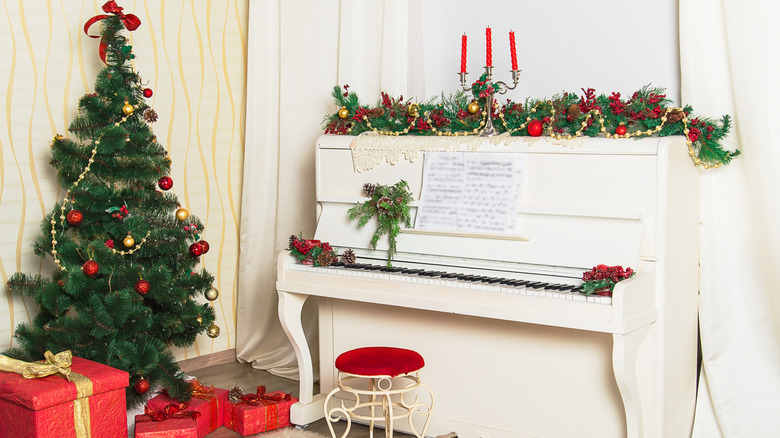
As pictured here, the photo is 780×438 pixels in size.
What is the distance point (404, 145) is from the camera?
10.4 ft

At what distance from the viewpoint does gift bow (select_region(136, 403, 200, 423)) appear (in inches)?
122

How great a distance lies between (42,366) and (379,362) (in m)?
1.19

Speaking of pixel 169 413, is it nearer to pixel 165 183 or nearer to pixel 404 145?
pixel 165 183

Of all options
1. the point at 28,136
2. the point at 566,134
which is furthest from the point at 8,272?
the point at 566,134

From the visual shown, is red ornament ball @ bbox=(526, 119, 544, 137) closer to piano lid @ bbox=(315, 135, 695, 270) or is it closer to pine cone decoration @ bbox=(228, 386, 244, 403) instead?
piano lid @ bbox=(315, 135, 695, 270)

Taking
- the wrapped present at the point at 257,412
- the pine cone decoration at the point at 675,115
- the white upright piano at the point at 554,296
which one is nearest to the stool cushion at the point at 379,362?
the white upright piano at the point at 554,296

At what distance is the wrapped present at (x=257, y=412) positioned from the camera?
10.7 ft

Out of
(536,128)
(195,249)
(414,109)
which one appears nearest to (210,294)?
(195,249)

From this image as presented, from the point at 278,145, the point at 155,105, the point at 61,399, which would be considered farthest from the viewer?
the point at 278,145

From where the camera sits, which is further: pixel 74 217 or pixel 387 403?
pixel 74 217

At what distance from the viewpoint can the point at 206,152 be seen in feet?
13.6

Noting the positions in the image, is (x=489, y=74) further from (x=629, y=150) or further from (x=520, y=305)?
(x=520, y=305)

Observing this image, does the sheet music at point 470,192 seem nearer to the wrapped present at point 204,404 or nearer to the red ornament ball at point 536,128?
the red ornament ball at point 536,128

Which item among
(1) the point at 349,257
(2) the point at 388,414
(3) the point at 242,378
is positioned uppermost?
(1) the point at 349,257
